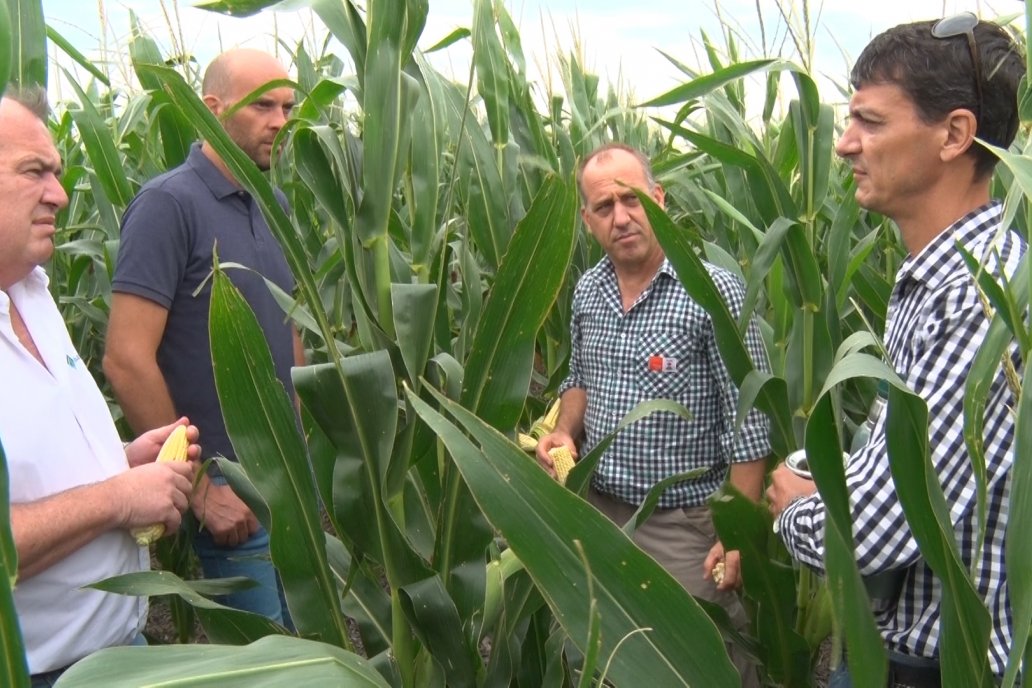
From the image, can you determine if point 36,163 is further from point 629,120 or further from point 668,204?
point 668,204

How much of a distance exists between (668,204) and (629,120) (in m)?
0.52

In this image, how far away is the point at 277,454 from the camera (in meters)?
1.26

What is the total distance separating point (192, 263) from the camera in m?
2.12

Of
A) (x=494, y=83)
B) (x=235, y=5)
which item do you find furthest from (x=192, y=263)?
(x=235, y=5)

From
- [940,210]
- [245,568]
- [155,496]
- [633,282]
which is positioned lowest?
[245,568]

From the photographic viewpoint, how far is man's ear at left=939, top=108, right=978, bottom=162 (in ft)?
4.31

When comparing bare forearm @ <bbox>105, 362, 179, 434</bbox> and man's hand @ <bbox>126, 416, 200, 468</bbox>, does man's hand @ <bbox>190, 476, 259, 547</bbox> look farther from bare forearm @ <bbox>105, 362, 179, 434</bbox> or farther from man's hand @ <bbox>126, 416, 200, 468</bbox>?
man's hand @ <bbox>126, 416, 200, 468</bbox>

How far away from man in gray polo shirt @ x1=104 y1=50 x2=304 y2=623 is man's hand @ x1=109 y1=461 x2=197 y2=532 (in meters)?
0.45

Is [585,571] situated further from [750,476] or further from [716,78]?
[750,476]

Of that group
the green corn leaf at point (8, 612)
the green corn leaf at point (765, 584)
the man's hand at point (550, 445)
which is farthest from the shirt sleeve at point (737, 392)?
the green corn leaf at point (8, 612)

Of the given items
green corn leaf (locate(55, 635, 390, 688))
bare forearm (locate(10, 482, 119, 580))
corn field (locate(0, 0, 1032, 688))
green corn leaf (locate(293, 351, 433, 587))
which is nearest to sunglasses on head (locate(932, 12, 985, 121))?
corn field (locate(0, 0, 1032, 688))

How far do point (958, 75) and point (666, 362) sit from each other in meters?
0.92

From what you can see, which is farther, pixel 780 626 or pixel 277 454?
pixel 780 626

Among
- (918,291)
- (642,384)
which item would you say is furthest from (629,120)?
(918,291)
